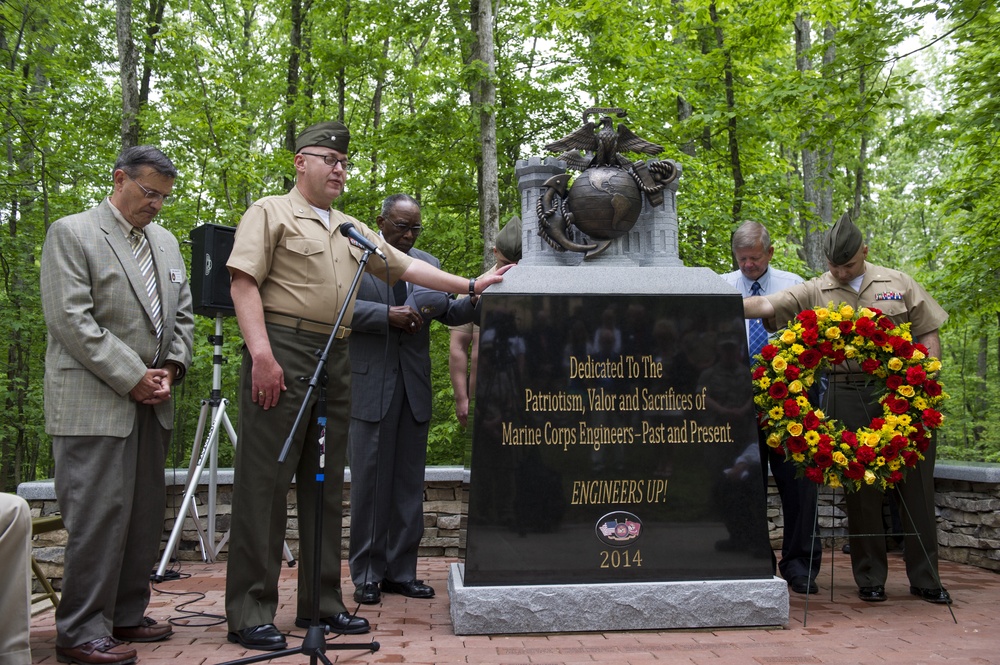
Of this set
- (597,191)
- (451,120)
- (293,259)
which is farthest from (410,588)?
(451,120)

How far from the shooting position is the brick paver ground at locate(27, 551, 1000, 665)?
11.8 feet

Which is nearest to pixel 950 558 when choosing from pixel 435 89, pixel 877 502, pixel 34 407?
pixel 877 502

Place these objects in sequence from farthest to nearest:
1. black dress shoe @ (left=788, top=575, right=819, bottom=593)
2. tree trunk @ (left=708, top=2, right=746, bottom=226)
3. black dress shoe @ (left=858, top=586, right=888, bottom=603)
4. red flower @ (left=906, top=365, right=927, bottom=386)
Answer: tree trunk @ (left=708, top=2, right=746, bottom=226) → black dress shoe @ (left=788, top=575, right=819, bottom=593) → black dress shoe @ (left=858, top=586, right=888, bottom=603) → red flower @ (left=906, top=365, right=927, bottom=386)

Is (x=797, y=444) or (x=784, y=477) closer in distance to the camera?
(x=797, y=444)

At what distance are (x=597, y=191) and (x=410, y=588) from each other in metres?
2.47

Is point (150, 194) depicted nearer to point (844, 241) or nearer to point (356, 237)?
point (356, 237)

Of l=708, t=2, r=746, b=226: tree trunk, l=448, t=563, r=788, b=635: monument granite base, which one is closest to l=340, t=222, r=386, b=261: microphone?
l=448, t=563, r=788, b=635: monument granite base

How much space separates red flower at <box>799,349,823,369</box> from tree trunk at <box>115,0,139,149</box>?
872cm

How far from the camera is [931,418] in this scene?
457 centimetres

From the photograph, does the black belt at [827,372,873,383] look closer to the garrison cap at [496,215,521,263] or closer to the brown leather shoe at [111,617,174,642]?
the garrison cap at [496,215,521,263]

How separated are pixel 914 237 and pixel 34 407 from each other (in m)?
22.8

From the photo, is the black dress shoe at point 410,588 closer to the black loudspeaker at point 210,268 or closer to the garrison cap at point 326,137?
the black loudspeaker at point 210,268

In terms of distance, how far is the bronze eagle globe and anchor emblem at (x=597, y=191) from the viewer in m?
4.65

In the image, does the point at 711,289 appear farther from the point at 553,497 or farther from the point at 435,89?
the point at 435,89
